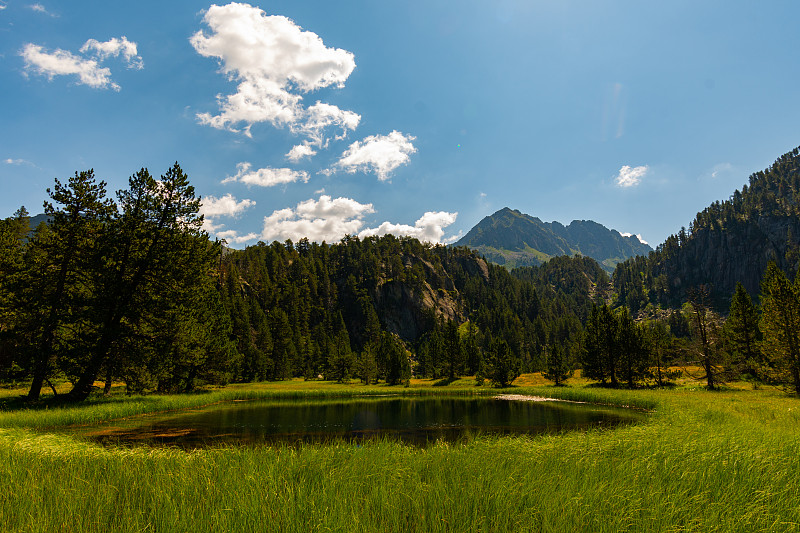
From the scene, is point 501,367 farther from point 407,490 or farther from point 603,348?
point 407,490

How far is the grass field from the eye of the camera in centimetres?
597

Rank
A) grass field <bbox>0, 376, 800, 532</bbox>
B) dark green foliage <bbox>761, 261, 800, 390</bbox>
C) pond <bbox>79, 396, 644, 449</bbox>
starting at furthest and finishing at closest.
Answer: dark green foliage <bbox>761, 261, 800, 390</bbox> < pond <bbox>79, 396, 644, 449</bbox> < grass field <bbox>0, 376, 800, 532</bbox>

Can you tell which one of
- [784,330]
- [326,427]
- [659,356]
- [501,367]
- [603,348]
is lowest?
[501,367]

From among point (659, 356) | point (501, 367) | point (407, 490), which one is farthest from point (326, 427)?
point (659, 356)

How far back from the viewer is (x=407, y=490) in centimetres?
737

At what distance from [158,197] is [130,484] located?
30.2 m

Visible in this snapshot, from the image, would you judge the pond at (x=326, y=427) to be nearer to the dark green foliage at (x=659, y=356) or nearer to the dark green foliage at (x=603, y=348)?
the dark green foliage at (x=603, y=348)

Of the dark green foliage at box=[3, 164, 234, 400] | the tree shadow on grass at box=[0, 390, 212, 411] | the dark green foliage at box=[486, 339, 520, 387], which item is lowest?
the dark green foliage at box=[486, 339, 520, 387]

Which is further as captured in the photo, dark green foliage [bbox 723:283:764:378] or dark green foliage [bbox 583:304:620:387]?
dark green foliage [bbox 583:304:620:387]

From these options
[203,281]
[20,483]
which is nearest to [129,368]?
[203,281]

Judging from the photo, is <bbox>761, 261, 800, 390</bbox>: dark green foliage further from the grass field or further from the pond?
the grass field

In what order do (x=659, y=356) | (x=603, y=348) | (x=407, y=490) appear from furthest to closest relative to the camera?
(x=603, y=348) < (x=659, y=356) < (x=407, y=490)

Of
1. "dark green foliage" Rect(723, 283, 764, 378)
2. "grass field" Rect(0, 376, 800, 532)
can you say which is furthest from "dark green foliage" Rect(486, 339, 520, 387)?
"grass field" Rect(0, 376, 800, 532)

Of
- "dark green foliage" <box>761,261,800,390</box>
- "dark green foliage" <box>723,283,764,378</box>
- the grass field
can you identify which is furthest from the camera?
"dark green foliage" <box>723,283,764,378</box>
